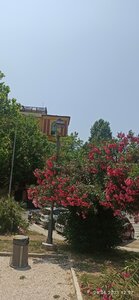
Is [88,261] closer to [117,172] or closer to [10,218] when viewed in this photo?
[117,172]

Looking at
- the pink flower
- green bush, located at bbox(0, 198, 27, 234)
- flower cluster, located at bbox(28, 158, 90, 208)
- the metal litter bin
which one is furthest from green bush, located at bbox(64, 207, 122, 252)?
the pink flower

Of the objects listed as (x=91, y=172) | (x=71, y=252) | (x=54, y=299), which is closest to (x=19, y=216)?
(x=71, y=252)

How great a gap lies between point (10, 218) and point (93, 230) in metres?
4.95

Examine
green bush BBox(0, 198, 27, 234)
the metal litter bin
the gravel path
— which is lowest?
the gravel path

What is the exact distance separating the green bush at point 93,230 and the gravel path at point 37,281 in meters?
1.26

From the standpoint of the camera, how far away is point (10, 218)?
1423 cm

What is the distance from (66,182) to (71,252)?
88.2 inches

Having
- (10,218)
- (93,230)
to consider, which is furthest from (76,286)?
(10,218)

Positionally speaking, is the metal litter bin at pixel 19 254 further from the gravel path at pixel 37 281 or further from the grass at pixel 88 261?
the grass at pixel 88 261

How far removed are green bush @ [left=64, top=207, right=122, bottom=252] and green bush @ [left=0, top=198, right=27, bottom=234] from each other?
413cm

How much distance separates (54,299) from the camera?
638 cm

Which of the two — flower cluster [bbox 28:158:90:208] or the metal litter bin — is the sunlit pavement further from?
the metal litter bin

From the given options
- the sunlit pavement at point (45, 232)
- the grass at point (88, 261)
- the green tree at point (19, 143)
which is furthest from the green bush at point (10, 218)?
the green tree at point (19, 143)

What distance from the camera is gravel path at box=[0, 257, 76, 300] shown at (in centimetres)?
650
